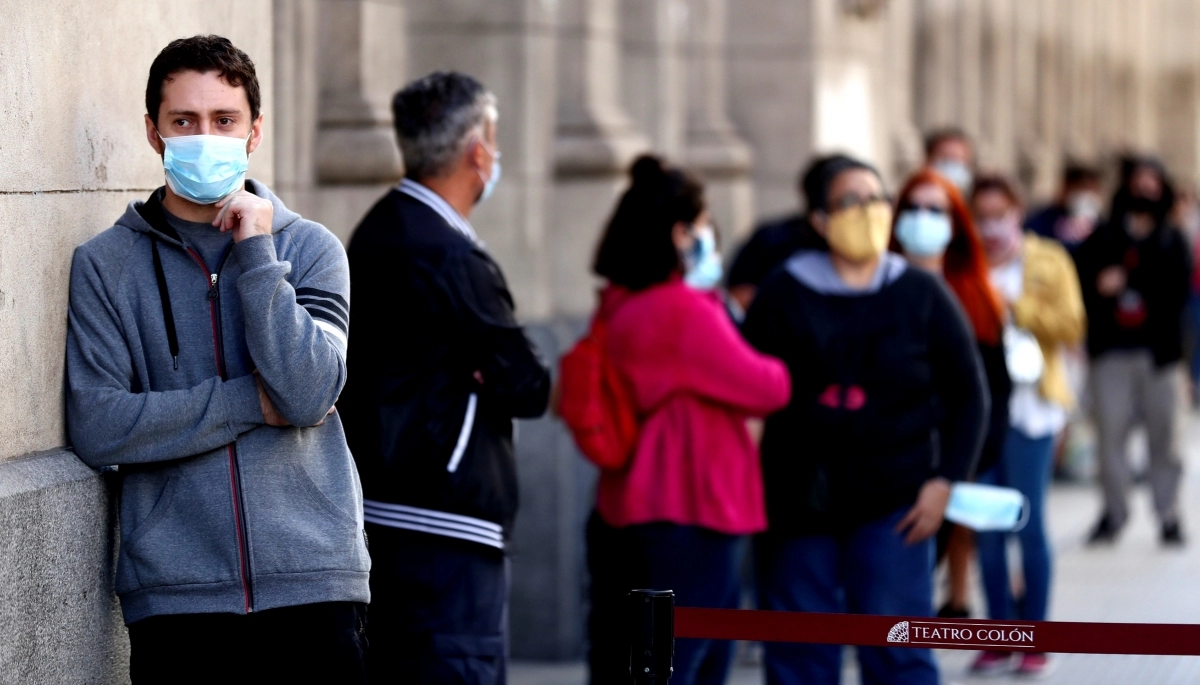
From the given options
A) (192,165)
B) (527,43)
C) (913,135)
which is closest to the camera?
(192,165)

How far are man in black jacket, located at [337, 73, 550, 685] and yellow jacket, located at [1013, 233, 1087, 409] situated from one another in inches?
167

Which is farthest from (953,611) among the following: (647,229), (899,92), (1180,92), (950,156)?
(1180,92)

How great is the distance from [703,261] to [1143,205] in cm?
539

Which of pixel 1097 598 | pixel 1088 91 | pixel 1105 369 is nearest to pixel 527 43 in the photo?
pixel 1097 598

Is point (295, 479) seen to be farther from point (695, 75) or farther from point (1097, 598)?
point (695, 75)

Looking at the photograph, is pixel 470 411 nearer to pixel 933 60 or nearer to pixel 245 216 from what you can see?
pixel 245 216

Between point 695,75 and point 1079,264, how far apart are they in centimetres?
254

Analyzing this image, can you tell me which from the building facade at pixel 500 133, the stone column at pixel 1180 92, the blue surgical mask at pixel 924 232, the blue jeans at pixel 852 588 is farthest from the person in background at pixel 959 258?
the stone column at pixel 1180 92

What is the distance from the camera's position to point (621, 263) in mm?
5918

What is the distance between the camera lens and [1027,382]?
321 inches

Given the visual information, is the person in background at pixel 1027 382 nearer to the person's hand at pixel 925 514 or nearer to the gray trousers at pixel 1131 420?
the person's hand at pixel 925 514

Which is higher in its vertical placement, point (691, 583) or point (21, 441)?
point (21, 441)

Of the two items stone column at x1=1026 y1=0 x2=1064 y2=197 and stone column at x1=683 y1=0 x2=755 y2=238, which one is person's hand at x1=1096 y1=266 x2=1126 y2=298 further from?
stone column at x1=1026 y1=0 x2=1064 y2=197

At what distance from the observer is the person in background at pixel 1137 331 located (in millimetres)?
11156
